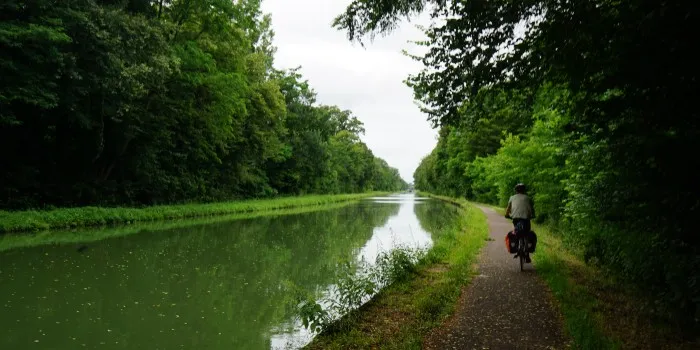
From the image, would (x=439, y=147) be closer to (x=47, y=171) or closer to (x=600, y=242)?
(x=47, y=171)

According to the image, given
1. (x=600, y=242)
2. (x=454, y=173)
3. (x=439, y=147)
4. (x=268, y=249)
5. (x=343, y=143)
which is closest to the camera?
(x=600, y=242)

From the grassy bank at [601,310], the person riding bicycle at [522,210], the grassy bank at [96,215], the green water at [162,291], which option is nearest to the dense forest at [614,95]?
the grassy bank at [601,310]

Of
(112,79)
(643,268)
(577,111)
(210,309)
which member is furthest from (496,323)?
(112,79)

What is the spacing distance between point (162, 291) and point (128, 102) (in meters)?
16.1

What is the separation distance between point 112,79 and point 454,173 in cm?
4189

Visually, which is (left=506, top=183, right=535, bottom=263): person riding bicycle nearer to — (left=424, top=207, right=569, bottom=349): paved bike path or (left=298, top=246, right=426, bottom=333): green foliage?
(left=424, top=207, right=569, bottom=349): paved bike path

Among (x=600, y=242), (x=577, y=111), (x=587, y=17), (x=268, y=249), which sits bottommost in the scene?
(x=268, y=249)

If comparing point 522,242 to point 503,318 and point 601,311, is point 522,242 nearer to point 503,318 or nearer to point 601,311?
point 601,311

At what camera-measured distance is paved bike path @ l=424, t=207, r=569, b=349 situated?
4859mm

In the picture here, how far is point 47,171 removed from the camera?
834 inches

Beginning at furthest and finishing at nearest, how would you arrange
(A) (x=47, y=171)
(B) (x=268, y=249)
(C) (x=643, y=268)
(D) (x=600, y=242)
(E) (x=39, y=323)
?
1. (A) (x=47, y=171)
2. (B) (x=268, y=249)
3. (D) (x=600, y=242)
4. (E) (x=39, y=323)
5. (C) (x=643, y=268)

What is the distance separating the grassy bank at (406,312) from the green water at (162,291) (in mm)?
756

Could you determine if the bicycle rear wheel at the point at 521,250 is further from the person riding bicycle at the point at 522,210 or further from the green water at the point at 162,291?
the green water at the point at 162,291

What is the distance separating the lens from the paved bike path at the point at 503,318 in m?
4.86
